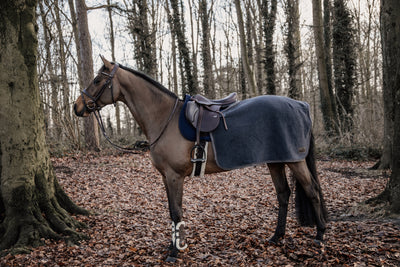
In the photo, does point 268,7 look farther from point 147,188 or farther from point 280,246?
point 280,246

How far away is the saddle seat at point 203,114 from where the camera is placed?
3.40 meters

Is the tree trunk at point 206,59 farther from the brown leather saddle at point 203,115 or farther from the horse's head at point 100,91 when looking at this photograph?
the horse's head at point 100,91

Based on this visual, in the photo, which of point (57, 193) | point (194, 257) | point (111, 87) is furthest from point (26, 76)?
point (194, 257)

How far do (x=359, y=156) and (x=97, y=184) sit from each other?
31.4 ft

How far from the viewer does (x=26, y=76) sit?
3.74 meters

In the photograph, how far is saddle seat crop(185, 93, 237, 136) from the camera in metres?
3.40

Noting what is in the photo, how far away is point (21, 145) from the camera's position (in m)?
3.63

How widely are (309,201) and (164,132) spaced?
7.45 ft

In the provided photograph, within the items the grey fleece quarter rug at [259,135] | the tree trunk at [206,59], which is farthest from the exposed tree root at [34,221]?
the tree trunk at [206,59]

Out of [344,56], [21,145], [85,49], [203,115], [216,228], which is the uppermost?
[85,49]

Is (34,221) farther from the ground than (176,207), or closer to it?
closer to it

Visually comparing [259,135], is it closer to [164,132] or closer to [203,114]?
[203,114]

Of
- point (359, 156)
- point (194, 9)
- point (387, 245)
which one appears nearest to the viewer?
point (387, 245)

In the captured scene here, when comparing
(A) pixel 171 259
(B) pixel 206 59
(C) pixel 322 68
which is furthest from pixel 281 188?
(B) pixel 206 59
